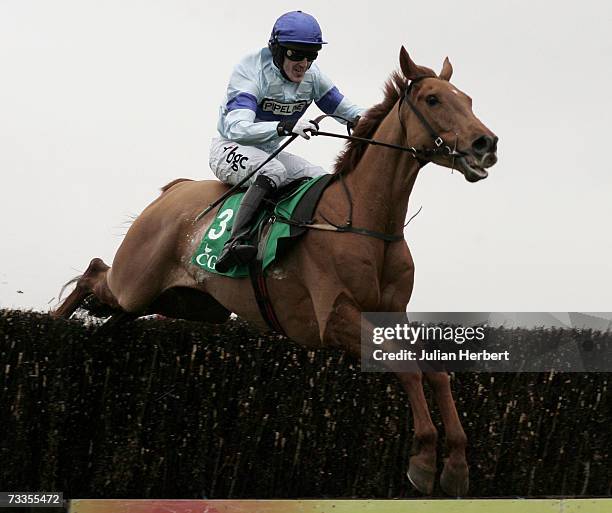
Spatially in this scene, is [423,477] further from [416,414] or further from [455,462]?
[416,414]

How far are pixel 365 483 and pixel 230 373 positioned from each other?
1210 millimetres

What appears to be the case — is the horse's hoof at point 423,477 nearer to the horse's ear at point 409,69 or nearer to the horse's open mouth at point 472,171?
the horse's open mouth at point 472,171

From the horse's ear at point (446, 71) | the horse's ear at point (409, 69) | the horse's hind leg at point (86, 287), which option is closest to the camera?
the horse's ear at point (409, 69)

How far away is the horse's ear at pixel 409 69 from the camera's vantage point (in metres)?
5.74

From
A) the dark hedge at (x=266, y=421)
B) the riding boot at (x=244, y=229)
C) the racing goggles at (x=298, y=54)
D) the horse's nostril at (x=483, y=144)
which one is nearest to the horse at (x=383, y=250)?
the horse's nostril at (x=483, y=144)

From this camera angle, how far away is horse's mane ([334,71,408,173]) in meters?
5.96

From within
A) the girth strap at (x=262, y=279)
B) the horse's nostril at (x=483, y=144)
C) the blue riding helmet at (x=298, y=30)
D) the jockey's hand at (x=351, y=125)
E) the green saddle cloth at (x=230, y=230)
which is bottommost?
the girth strap at (x=262, y=279)

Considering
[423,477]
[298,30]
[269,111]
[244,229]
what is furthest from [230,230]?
[423,477]

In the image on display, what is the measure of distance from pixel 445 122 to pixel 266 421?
2.68 metres

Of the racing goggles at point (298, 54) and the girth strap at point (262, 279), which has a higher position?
the racing goggles at point (298, 54)

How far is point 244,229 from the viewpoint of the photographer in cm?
613

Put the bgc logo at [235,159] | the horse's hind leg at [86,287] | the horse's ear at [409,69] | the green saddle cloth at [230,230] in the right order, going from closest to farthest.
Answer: the horse's ear at [409,69] < the green saddle cloth at [230,230] < the bgc logo at [235,159] < the horse's hind leg at [86,287]

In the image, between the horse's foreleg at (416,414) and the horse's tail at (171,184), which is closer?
the horse's foreleg at (416,414)

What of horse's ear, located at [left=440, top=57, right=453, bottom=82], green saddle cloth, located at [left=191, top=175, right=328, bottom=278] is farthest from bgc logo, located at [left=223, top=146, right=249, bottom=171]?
horse's ear, located at [left=440, top=57, right=453, bottom=82]
